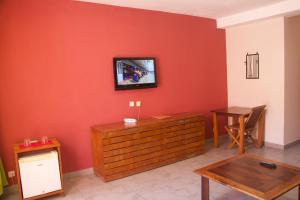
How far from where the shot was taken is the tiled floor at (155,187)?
285 cm

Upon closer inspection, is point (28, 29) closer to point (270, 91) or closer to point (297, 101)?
point (270, 91)

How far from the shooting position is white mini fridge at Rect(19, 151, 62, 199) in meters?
2.76

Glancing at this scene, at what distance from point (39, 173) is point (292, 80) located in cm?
430

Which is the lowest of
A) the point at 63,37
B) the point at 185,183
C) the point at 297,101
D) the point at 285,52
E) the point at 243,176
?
the point at 185,183

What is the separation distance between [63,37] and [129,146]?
1.74 metres

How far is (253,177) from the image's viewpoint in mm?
2311

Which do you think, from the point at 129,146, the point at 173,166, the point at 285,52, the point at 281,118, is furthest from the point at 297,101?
the point at 129,146

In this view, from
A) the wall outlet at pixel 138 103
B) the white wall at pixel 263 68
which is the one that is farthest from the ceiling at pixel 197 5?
the wall outlet at pixel 138 103

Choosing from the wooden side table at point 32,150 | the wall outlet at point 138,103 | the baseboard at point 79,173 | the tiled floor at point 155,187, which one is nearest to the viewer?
the wooden side table at point 32,150

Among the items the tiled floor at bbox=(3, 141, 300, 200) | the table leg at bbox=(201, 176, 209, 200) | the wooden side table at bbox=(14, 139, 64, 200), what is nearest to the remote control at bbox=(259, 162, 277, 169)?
the tiled floor at bbox=(3, 141, 300, 200)

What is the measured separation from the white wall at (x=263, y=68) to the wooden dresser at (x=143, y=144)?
1337 millimetres

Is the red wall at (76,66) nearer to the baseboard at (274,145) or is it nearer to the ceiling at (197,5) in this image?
the ceiling at (197,5)

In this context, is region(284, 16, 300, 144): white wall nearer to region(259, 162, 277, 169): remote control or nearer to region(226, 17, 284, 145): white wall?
region(226, 17, 284, 145): white wall

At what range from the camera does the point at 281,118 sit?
430cm
